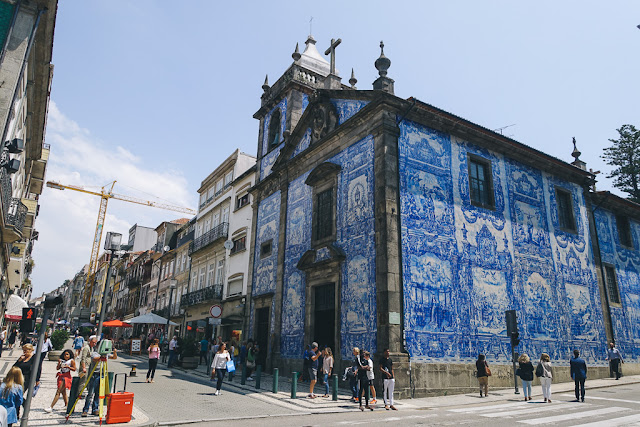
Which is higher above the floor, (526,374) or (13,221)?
(13,221)

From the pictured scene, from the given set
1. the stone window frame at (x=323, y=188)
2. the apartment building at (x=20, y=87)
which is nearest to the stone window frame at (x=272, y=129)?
the stone window frame at (x=323, y=188)

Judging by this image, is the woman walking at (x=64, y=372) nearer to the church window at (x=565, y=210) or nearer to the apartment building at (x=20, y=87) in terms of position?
the apartment building at (x=20, y=87)

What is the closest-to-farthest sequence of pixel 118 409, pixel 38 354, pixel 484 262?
1. pixel 38 354
2. pixel 118 409
3. pixel 484 262

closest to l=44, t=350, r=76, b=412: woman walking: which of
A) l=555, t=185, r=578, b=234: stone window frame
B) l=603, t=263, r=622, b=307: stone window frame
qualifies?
l=555, t=185, r=578, b=234: stone window frame

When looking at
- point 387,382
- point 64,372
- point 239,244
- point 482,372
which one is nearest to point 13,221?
point 64,372

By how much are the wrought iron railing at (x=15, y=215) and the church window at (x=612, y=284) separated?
948 inches

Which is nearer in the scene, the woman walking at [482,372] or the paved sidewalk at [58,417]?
the paved sidewalk at [58,417]

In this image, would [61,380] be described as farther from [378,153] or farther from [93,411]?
[378,153]

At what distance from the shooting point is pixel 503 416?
946 cm

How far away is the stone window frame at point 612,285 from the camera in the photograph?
20.3 m

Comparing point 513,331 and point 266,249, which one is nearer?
point 513,331

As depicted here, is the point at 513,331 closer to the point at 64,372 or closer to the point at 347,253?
the point at 347,253

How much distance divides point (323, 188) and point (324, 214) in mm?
1060

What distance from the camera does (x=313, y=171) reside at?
18234 mm
